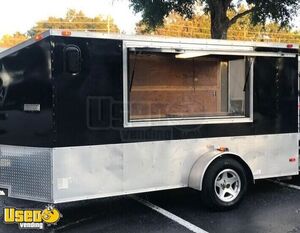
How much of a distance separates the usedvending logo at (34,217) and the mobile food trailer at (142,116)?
8.8 inches

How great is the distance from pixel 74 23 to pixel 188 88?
39.6 metres

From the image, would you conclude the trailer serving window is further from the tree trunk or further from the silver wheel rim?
the tree trunk

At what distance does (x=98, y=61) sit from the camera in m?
5.46

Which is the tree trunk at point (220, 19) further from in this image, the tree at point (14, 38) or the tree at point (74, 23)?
the tree at point (14, 38)

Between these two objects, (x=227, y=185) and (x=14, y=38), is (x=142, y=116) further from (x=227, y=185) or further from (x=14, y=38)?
(x=14, y=38)

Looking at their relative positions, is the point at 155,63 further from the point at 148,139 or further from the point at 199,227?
the point at 199,227

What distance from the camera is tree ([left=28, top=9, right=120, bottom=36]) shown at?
1678 inches

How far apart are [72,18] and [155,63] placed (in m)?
48.6

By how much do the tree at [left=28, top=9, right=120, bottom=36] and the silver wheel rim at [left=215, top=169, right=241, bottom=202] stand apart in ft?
112

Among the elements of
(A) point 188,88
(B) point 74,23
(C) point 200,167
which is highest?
(B) point 74,23

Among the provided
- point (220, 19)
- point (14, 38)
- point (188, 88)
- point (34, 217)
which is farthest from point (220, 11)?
point (14, 38)

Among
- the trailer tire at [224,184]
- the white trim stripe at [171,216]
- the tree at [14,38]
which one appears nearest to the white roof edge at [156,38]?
the trailer tire at [224,184]

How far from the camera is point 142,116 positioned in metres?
6.00

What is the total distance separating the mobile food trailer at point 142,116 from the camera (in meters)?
5.26
